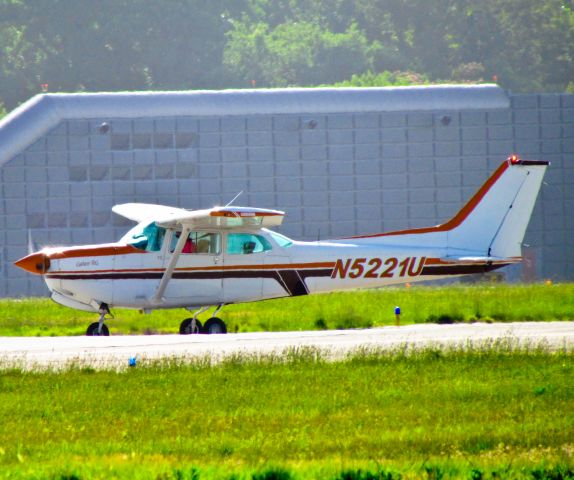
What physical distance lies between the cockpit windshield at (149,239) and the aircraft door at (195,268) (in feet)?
0.61

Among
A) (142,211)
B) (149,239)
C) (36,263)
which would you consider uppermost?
(142,211)

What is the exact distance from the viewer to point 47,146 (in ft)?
132

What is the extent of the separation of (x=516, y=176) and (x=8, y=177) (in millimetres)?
19848

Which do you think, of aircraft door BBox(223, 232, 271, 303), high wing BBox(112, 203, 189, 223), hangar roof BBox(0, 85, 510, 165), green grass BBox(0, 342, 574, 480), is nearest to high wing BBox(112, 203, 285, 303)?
aircraft door BBox(223, 232, 271, 303)

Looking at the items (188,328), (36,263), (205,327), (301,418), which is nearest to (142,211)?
(36,263)

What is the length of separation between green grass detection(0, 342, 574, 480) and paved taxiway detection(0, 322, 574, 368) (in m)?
1.08

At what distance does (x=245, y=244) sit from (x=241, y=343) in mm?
4346

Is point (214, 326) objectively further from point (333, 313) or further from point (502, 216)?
point (502, 216)

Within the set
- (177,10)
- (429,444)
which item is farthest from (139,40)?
(429,444)

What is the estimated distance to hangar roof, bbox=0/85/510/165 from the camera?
40375mm

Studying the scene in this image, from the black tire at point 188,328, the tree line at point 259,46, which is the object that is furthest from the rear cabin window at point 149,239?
the tree line at point 259,46

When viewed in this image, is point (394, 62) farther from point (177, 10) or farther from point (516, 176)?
point (516, 176)

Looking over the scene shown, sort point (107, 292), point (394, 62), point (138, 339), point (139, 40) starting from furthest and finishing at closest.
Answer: point (394, 62)
point (139, 40)
point (107, 292)
point (138, 339)

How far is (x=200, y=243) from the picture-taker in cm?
Answer: 2395
